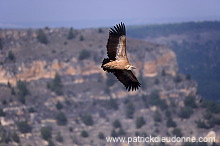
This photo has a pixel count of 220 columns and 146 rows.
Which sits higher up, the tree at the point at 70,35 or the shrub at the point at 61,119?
the tree at the point at 70,35

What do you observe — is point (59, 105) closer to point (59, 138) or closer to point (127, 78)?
point (59, 138)

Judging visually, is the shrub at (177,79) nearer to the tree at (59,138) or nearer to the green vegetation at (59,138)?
the tree at (59,138)

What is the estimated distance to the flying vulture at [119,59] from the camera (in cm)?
2691

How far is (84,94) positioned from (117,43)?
12096 cm

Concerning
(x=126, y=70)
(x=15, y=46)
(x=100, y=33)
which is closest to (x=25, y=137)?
(x=15, y=46)

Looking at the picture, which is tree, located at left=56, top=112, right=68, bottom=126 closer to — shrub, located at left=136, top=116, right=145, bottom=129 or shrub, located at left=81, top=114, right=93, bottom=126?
shrub, located at left=81, top=114, right=93, bottom=126

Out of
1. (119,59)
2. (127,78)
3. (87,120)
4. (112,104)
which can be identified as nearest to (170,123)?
(112,104)

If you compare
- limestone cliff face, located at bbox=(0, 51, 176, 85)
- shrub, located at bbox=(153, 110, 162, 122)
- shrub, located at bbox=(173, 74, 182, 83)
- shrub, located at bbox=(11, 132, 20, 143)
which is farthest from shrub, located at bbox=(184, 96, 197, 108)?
shrub, located at bbox=(11, 132, 20, 143)

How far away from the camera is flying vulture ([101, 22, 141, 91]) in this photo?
26.9 metres

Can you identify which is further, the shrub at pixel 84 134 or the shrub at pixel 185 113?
the shrub at pixel 185 113

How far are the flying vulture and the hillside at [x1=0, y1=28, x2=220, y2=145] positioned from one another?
9347cm

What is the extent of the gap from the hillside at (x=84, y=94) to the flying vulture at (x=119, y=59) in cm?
9347

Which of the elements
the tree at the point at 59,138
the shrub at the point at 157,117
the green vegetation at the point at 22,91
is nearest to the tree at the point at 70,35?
the green vegetation at the point at 22,91

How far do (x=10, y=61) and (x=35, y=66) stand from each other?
621cm
